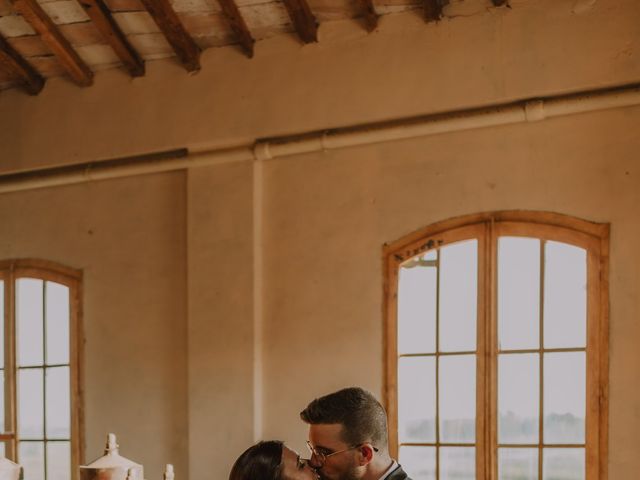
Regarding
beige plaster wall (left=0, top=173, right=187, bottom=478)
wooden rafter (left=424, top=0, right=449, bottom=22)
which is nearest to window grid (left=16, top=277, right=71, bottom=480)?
beige plaster wall (left=0, top=173, right=187, bottom=478)

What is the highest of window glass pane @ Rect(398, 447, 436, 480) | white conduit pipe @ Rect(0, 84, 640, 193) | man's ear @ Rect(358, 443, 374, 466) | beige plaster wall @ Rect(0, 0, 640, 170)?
beige plaster wall @ Rect(0, 0, 640, 170)

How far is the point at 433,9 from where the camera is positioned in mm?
5965

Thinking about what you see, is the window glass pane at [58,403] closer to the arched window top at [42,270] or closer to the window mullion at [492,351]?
the arched window top at [42,270]

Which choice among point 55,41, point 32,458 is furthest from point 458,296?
point 32,458

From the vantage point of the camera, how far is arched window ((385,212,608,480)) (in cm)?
559

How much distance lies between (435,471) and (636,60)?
9.78 feet

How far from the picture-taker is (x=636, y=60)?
5422 millimetres

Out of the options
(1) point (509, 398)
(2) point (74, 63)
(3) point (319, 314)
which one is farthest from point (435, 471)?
(2) point (74, 63)

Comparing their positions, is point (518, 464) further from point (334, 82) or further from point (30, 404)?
point (30, 404)

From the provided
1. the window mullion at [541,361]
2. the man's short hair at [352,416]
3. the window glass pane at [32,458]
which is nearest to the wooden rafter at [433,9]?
the window mullion at [541,361]

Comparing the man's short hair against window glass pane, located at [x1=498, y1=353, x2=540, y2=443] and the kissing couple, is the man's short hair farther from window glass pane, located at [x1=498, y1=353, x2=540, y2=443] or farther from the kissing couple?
window glass pane, located at [x1=498, y1=353, x2=540, y2=443]

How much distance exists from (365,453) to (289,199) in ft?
11.8

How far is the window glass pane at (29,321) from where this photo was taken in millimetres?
7977

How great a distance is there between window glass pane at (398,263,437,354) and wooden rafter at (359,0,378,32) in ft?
5.69
